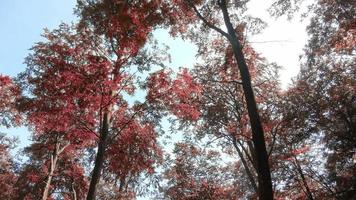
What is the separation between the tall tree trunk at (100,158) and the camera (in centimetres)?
1154

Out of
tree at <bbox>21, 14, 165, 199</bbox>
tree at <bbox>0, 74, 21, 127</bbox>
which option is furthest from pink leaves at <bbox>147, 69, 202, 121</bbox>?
tree at <bbox>0, 74, 21, 127</bbox>

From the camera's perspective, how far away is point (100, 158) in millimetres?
12102

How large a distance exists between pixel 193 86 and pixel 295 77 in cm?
829

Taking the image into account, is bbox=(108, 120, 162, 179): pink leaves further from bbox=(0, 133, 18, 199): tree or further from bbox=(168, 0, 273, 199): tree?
bbox=(0, 133, 18, 199): tree

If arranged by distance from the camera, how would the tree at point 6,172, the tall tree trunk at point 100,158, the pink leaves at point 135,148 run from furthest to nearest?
the tree at point 6,172, the pink leaves at point 135,148, the tall tree trunk at point 100,158

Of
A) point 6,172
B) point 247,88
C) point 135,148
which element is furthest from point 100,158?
point 6,172

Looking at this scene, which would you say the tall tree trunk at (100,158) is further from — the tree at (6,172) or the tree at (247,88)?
the tree at (6,172)

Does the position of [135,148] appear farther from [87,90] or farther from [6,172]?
[6,172]

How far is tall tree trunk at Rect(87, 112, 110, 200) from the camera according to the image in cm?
1154

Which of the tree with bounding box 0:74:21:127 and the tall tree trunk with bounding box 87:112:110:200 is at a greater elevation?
the tree with bounding box 0:74:21:127

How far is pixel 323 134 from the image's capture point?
19359 mm

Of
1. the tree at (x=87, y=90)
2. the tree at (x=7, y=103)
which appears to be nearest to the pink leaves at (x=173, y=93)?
the tree at (x=87, y=90)

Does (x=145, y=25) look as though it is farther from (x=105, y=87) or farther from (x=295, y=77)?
(x=295, y=77)

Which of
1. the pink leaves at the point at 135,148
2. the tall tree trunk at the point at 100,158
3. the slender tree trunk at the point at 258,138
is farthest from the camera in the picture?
the pink leaves at the point at 135,148
